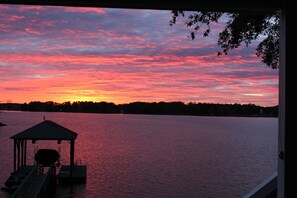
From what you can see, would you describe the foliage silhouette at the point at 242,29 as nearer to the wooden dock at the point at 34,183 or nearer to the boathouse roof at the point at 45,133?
the wooden dock at the point at 34,183

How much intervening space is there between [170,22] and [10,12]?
50.3 ft

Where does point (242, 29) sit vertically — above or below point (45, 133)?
above

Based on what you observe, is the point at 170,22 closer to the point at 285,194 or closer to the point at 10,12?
the point at 285,194

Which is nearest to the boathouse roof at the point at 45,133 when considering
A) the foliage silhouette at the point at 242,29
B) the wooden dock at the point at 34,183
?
the wooden dock at the point at 34,183

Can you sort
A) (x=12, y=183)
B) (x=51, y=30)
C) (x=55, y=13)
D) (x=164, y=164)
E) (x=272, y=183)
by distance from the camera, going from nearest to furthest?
(x=272, y=183) < (x=12, y=183) < (x=55, y=13) < (x=51, y=30) < (x=164, y=164)

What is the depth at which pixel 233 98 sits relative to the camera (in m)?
100

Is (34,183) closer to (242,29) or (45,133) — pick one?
(45,133)

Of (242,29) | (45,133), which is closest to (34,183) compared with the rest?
(45,133)

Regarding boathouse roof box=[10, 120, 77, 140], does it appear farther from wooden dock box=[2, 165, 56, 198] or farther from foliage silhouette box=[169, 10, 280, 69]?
foliage silhouette box=[169, 10, 280, 69]

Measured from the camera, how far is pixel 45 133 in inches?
838

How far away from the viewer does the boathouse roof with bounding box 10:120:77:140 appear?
68.7 feet

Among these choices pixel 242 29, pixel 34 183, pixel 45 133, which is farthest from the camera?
pixel 45 133

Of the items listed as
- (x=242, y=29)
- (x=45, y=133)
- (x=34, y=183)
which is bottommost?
(x=34, y=183)

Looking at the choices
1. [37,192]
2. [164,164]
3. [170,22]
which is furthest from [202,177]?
[170,22]
